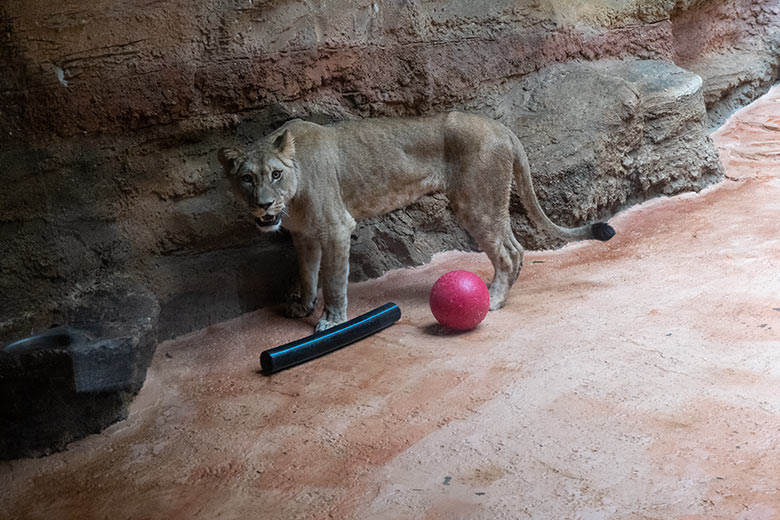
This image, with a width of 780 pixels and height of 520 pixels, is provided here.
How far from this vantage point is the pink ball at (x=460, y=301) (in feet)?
15.0

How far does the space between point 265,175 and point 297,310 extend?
1.08 meters

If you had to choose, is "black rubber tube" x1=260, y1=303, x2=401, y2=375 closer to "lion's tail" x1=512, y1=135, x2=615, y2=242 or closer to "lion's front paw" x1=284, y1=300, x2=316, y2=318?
"lion's front paw" x1=284, y1=300, x2=316, y2=318

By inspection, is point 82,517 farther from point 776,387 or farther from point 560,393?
point 776,387

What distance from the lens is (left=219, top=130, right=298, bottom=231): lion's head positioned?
4.61 m

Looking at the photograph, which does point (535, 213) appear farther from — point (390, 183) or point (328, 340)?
point (328, 340)

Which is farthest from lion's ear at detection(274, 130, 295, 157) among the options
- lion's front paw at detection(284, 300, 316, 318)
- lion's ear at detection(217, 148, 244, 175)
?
lion's front paw at detection(284, 300, 316, 318)

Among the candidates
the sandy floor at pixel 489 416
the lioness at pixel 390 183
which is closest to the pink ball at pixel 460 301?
the sandy floor at pixel 489 416

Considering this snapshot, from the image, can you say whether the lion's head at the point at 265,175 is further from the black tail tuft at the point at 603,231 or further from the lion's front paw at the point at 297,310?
the black tail tuft at the point at 603,231

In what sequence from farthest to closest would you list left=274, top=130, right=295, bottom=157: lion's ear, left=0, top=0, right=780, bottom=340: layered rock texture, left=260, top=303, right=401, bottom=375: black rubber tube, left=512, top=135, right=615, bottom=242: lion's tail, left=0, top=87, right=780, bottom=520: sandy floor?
left=512, top=135, right=615, bottom=242: lion's tail, left=274, top=130, right=295, bottom=157: lion's ear, left=260, top=303, right=401, bottom=375: black rubber tube, left=0, top=0, right=780, bottom=340: layered rock texture, left=0, top=87, right=780, bottom=520: sandy floor

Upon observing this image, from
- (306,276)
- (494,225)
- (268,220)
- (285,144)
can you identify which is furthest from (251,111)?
(494,225)

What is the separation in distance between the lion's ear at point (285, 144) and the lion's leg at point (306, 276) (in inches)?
26.0

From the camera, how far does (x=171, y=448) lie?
3609 mm

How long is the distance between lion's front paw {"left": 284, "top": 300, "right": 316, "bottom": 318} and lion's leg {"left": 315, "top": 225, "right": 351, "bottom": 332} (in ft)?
0.61

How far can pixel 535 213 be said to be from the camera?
5555 millimetres
